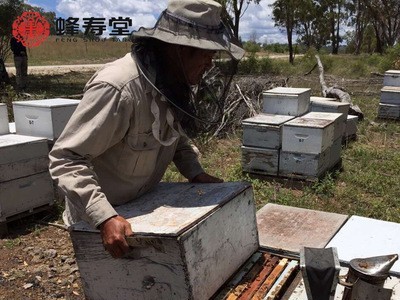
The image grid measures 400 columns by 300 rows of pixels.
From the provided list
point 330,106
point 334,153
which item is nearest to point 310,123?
point 334,153

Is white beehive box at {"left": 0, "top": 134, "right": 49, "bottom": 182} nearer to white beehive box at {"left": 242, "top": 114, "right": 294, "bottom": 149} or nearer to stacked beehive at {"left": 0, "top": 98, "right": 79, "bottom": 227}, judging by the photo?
stacked beehive at {"left": 0, "top": 98, "right": 79, "bottom": 227}

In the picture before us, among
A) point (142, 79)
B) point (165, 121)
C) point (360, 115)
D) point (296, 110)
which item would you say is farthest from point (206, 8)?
point (360, 115)

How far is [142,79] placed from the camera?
164 cm

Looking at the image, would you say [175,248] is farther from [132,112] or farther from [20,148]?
[20,148]

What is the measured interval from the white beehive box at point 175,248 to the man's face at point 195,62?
0.50 m

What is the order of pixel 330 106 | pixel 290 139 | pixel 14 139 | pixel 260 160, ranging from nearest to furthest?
1. pixel 14 139
2. pixel 290 139
3. pixel 260 160
4. pixel 330 106

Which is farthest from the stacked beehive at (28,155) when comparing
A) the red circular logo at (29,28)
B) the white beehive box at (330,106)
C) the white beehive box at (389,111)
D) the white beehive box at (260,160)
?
the red circular logo at (29,28)

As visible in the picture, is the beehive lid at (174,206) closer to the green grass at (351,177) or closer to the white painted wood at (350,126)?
the green grass at (351,177)

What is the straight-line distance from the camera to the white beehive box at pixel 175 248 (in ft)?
4.68

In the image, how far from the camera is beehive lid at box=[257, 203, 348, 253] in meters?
2.14

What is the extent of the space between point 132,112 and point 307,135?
10.7 feet

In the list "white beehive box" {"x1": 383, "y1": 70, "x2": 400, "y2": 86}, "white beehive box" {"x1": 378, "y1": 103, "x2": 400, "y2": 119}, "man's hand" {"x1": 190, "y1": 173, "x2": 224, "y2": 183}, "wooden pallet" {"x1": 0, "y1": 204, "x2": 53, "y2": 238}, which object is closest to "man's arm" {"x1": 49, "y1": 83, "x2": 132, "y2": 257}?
"man's hand" {"x1": 190, "y1": 173, "x2": 224, "y2": 183}

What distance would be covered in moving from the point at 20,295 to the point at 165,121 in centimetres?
205

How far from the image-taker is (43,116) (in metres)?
3.97
